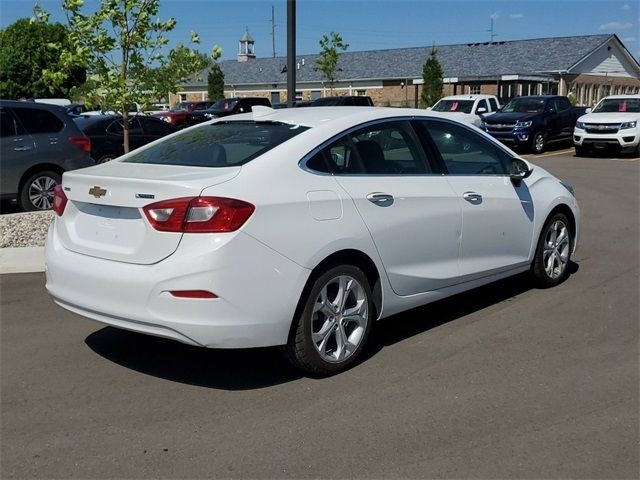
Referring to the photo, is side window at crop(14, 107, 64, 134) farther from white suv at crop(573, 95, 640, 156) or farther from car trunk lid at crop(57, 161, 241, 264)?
white suv at crop(573, 95, 640, 156)

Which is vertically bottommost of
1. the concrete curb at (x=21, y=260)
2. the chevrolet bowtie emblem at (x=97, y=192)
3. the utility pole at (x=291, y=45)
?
the concrete curb at (x=21, y=260)

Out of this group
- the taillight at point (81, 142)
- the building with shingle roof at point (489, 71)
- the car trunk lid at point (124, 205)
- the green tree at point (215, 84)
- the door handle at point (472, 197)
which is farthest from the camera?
the green tree at point (215, 84)

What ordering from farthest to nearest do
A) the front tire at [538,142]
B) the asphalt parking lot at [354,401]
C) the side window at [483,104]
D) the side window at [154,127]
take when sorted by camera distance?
1. the side window at [483,104]
2. the front tire at [538,142]
3. the side window at [154,127]
4. the asphalt parking lot at [354,401]

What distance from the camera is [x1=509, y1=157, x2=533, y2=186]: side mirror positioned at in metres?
5.88

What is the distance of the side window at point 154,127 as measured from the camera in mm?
16578

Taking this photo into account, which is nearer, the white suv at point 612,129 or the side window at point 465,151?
the side window at point 465,151

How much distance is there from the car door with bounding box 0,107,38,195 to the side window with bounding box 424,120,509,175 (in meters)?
6.75

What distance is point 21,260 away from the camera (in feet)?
24.8

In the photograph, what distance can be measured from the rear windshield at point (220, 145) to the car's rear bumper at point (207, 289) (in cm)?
67

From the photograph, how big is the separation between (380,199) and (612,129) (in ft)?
60.4

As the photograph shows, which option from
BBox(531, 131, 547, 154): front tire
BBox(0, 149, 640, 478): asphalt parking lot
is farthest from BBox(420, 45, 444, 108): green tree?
BBox(0, 149, 640, 478): asphalt parking lot

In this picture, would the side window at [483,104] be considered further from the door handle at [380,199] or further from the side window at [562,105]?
the door handle at [380,199]

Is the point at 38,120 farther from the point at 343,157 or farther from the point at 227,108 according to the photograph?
the point at 227,108

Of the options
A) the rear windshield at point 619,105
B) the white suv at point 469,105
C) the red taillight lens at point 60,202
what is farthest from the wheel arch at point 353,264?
the white suv at point 469,105
